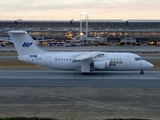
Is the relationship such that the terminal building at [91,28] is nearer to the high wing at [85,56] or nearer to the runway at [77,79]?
the runway at [77,79]

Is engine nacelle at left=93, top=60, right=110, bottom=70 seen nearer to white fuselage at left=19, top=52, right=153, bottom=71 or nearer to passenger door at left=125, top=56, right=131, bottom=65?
white fuselage at left=19, top=52, right=153, bottom=71

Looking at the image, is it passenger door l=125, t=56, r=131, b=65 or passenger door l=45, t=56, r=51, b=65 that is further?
passenger door l=45, t=56, r=51, b=65

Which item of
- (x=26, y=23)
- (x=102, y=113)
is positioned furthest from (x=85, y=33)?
(x=102, y=113)

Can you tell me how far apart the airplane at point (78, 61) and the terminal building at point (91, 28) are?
96.0 metres

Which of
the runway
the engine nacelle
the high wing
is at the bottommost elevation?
the runway

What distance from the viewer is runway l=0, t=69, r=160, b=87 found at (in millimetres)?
30281

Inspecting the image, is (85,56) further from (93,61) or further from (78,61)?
(93,61)

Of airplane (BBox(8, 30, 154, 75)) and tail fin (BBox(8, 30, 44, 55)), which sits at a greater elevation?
tail fin (BBox(8, 30, 44, 55))

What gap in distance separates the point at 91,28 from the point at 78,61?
101649mm

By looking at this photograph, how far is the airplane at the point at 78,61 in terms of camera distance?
3672 cm

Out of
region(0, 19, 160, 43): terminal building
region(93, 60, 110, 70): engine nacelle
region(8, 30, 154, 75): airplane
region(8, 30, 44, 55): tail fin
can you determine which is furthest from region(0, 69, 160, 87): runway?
region(0, 19, 160, 43): terminal building

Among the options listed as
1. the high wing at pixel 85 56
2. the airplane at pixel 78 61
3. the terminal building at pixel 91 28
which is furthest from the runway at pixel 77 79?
the terminal building at pixel 91 28

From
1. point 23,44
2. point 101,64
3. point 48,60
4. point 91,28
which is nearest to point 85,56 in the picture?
point 101,64

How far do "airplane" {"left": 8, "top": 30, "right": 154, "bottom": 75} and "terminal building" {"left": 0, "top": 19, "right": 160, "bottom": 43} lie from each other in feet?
315
